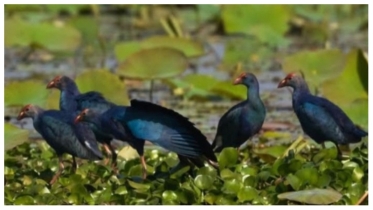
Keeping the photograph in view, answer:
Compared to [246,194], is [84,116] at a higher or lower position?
higher

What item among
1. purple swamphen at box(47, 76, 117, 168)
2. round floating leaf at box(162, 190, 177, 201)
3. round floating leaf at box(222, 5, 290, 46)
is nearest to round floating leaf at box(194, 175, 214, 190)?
round floating leaf at box(162, 190, 177, 201)

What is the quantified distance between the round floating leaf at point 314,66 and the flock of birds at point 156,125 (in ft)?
4.50

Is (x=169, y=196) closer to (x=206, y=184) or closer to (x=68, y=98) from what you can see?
(x=206, y=184)

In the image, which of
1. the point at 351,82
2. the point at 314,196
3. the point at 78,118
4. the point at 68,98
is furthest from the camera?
the point at 351,82

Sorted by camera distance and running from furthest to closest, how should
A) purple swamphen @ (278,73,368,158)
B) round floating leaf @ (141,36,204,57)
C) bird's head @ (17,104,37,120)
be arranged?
round floating leaf @ (141,36,204,57), purple swamphen @ (278,73,368,158), bird's head @ (17,104,37,120)

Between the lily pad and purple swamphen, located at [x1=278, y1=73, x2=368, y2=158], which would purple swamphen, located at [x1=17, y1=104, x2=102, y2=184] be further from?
the lily pad

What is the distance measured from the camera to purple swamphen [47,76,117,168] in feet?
18.5

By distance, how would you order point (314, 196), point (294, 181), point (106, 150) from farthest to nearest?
1. point (106, 150)
2. point (294, 181)
3. point (314, 196)

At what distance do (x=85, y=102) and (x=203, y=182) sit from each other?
2.72 ft

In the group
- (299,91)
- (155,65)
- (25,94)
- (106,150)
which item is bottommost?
(106,150)

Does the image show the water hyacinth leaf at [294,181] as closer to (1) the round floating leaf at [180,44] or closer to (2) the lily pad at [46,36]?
(1) the round floating leaf at [180,44]

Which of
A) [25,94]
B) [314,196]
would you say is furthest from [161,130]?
[25,94]

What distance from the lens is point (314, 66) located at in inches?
284

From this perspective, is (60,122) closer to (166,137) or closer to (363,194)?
(166,137)
